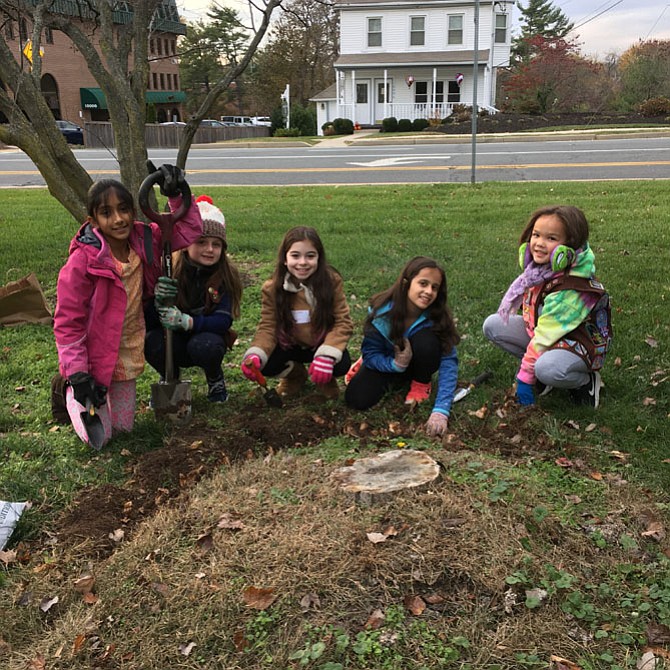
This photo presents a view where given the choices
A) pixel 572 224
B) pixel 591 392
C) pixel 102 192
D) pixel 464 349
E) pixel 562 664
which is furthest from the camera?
pixel 464 349

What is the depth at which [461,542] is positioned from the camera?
97.3 inches

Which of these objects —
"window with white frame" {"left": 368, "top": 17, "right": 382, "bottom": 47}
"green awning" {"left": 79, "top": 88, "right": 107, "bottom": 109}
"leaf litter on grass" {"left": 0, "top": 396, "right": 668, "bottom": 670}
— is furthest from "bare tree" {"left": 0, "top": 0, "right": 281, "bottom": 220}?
"green awning" {"left": 79, "top": 88, "right": 107, "bottom": 109}

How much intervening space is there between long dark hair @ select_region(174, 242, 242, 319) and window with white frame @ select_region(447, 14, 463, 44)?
3301 centimetres

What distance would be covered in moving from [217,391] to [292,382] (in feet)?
1.58

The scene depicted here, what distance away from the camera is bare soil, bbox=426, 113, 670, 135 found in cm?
2483

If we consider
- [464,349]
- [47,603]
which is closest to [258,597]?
[47,603]

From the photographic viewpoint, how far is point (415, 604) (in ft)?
7.49

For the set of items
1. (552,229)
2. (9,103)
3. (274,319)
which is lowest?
(274,319)

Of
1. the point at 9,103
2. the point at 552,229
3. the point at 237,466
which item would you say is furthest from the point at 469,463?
the point at 9,103

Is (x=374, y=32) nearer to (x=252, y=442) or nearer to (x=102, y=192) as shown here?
(x=102, y=192)

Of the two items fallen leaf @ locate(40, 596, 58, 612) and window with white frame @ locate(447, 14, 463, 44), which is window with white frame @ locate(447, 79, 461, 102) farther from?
fallen leaf @ locate(40, 596, 58, 612)

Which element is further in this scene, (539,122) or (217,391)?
(539,122)

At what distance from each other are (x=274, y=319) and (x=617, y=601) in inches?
93.8

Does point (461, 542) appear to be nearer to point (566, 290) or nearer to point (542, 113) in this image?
point (566, 290)
